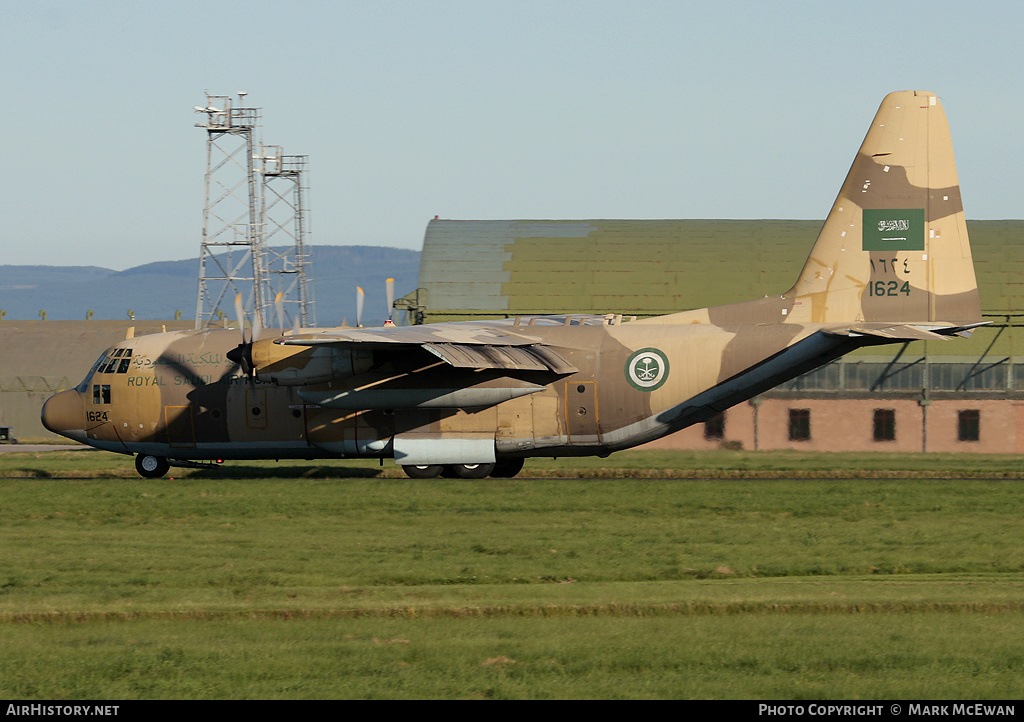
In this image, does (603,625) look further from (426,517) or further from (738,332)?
(738,332)

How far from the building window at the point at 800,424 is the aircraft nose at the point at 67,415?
1078 inches

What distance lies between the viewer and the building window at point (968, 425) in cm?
4450

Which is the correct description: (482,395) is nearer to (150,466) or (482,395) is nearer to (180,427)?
(180,427)

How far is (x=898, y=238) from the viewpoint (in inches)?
1085

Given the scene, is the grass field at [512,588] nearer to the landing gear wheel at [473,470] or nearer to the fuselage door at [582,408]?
the fuselage door at [582,408]

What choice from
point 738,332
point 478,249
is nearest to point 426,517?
point 738,332

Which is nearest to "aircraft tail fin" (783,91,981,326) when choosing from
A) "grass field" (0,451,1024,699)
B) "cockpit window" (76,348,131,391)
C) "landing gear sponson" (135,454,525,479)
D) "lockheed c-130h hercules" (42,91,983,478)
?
"lockheed c-130h hercules" (42,91,983,478)

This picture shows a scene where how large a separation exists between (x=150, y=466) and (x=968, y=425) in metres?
32.1

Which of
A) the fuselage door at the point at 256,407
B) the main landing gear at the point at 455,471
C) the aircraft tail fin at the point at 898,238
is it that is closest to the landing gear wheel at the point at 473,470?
the main landing gear at the point at 455,471

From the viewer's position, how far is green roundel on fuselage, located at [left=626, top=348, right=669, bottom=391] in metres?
27.2

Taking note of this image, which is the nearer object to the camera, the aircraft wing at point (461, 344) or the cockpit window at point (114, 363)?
the aircraft wing at point (461, 344)

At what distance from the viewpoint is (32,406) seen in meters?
64.2
